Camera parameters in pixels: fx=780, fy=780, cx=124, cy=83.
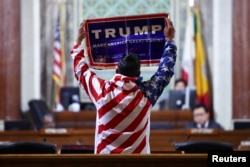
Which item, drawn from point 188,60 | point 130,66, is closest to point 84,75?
point 130,66

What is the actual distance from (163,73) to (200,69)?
9905mm

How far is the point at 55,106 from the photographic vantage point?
52.5ft

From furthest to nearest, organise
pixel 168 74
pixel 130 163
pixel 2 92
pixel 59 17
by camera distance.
Answer: pixel 59 17
pixel 2 92
pixel 168 74
pixel 130 163

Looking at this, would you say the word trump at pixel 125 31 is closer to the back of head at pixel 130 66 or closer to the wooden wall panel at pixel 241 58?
the back of head at pixel 130 66

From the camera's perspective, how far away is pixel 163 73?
560cm

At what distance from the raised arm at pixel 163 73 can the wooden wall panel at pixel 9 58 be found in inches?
301

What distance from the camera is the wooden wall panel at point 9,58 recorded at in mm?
13133

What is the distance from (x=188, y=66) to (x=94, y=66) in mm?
10087

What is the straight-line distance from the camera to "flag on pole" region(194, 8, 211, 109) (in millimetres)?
15180

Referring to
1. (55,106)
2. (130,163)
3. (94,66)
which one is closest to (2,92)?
(55,106)

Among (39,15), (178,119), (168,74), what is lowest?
(178,119)

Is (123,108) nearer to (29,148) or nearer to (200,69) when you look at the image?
(29,148)

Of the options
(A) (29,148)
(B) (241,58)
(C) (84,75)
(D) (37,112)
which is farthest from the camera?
(D) (37,112)

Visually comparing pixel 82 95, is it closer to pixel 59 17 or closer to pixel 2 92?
pixel 59 17
